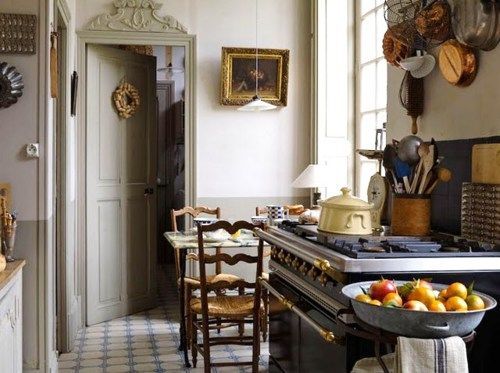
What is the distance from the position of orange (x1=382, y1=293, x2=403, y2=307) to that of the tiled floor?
233cm

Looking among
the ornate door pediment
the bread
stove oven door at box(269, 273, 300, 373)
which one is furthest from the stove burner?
the ornate door pediment

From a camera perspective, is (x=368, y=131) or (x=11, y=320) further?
(x=368, y=131)

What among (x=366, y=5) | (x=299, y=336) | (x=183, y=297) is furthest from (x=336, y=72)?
(x=299, y=336)

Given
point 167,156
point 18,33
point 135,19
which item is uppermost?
point 135,19

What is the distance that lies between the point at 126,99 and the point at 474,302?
399cm

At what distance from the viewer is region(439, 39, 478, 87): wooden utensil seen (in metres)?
2.69

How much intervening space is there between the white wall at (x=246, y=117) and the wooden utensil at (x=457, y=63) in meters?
2.73

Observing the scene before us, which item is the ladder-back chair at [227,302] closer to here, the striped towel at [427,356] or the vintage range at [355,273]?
the vintage range at [355,273]

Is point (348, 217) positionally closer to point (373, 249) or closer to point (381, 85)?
→ point (373, 249)

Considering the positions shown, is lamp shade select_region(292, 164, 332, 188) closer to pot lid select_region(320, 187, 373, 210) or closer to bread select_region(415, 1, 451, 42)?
pot lid select_region(320, 187, 373, 210)

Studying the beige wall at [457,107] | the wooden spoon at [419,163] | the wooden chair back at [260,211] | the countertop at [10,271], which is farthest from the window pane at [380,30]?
the countertop at [10,271]

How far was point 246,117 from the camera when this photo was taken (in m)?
5.48

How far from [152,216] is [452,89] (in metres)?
3.32

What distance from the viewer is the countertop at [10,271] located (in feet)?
8.74
